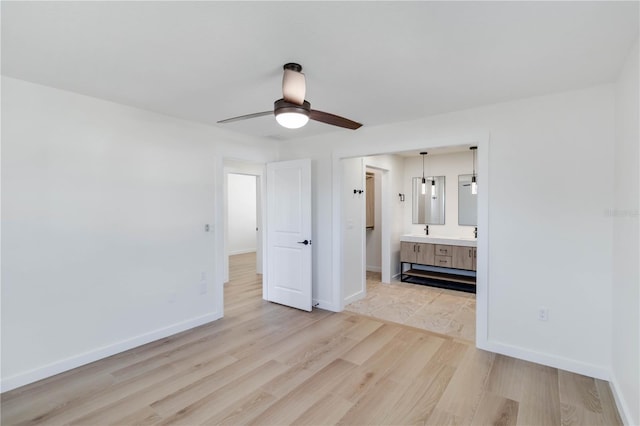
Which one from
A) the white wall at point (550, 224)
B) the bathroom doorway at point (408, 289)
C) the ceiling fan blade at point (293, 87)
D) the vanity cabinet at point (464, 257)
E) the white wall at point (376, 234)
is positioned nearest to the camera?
the ceiling fan blade at point (293, 87)

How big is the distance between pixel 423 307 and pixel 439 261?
141 cm

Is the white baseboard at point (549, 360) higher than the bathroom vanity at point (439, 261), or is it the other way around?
the bathroom vanity at point (439, 261)

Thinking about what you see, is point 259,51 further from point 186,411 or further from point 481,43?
point 186,411

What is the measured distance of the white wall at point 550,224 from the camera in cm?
271

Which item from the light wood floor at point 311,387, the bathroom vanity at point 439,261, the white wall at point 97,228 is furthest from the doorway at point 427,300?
the white wall at point 97,228

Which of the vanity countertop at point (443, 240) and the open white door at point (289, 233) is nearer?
the open white door at point (289, 233)

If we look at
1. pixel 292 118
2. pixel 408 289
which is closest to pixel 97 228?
pixel 292 118

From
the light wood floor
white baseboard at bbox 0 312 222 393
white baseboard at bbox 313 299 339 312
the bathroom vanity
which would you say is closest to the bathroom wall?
the bathroom vanity

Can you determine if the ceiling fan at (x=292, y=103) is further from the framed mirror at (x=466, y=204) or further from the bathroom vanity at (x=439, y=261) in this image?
the framed mirror at (x=466, y=204)

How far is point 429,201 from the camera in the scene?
6.36 meters

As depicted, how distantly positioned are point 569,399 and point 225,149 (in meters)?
4.20

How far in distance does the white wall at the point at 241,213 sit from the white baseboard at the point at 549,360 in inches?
291

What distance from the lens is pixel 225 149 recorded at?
4176 millimetres

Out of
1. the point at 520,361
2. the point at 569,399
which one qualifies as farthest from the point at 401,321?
the point at 569,399
